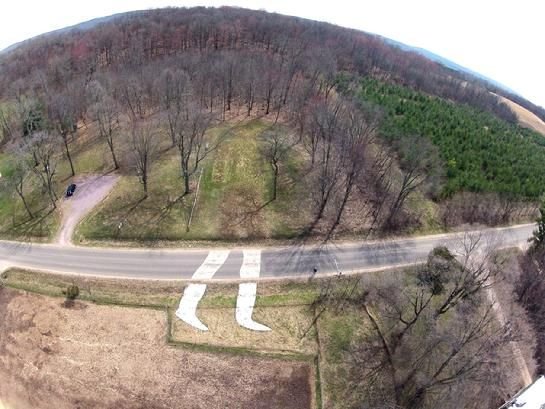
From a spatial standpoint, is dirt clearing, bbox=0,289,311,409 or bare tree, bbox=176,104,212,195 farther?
bare tree, bbox=176,104,212,195

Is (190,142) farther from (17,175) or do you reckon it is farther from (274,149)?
(17,175)

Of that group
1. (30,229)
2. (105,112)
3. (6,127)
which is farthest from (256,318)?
(6,127)

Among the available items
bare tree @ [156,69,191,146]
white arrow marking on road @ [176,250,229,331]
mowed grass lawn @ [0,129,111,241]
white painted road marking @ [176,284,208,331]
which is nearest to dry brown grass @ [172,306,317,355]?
white painted road marking @ [176,284,208,331]

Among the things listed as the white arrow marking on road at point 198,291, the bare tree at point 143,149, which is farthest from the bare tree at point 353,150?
the bare tree at point 143,149

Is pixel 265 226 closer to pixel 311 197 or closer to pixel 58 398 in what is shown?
pixel 311 197

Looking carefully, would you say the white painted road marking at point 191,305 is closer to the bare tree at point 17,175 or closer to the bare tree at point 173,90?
the bare tree at point 17,175

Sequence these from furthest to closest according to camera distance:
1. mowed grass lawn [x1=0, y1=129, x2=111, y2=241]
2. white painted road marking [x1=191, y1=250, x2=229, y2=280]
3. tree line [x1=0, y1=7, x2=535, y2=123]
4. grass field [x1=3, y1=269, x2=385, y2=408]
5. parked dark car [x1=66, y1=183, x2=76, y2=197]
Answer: tree line [x1=0, y1=7, x2=535, y2=123] → parked dark car [x1=66, y1=183, x2=76, y2=197] → mowed grass lawn [x1=0, y1=129, x2=111, y2=241] → white painted road marking [x1=191, y1=250, x2=229, y2=280] → grass field [x1=3, y1=269, x2=385, y2=408]

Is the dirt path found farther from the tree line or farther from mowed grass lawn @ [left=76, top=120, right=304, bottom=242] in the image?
the tree line

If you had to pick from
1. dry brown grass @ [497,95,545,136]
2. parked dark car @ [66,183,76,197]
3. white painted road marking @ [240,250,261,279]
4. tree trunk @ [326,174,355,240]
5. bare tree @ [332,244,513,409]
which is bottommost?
parked dark car @ [66,183,76,197]
